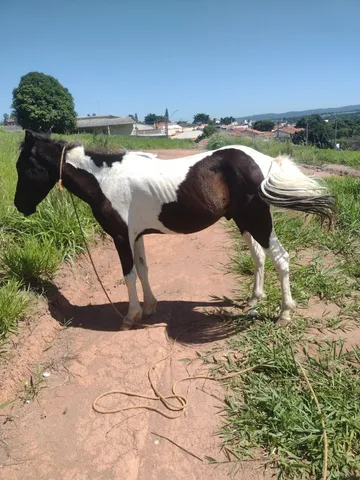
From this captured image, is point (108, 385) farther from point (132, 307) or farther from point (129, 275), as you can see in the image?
point (129, 275)

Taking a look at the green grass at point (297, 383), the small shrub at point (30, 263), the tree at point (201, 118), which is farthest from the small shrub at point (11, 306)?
the tree at point (201, 118)

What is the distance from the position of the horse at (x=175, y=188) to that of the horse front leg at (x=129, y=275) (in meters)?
0.01

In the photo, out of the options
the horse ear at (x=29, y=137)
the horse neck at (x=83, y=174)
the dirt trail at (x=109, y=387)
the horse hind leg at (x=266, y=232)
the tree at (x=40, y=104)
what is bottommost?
the dirt trail at (x=109, y=387)

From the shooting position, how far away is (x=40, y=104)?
35438mm

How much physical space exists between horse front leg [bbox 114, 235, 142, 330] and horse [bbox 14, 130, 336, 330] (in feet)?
0.03

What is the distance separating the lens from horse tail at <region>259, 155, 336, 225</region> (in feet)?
9.32

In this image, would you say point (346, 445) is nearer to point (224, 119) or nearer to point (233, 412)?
point (233, 412)

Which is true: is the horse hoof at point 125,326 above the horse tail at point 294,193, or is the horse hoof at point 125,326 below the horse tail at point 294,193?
below

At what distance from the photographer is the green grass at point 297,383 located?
2.07 metres

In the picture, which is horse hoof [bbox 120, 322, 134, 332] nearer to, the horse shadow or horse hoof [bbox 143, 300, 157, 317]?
the horse shadow

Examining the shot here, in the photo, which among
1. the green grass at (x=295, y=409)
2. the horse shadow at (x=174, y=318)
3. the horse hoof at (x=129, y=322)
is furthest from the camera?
the horse hoof at (x=129, y=322)

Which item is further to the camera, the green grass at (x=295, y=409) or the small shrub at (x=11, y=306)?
the small shrub at (x=11, y=306)

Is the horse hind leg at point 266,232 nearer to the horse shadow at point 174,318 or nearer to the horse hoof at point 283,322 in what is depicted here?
the horse hoof at point 283,322

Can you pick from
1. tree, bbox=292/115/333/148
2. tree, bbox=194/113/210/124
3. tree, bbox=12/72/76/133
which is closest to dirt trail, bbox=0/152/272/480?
tree, bbox=292/115/333/148
